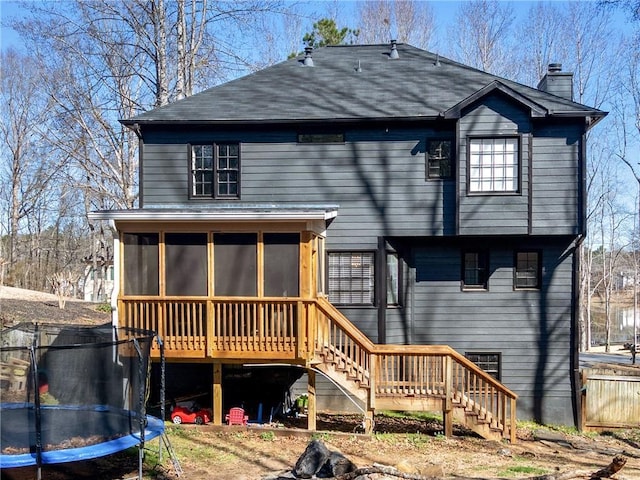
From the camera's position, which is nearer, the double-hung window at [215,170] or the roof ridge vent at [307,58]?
the double-hung window at [215,170]

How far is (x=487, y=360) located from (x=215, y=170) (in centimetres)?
746

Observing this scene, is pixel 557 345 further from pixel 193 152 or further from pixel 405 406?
pixel 193 152

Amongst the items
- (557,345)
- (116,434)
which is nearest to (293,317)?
(116,434)

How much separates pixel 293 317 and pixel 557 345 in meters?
6.42

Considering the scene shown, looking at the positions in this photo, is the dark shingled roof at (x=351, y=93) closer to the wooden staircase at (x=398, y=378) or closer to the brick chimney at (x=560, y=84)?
the brick chimney at (x=560, y=84)

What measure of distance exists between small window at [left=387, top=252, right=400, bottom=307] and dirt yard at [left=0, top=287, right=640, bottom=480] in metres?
2.54

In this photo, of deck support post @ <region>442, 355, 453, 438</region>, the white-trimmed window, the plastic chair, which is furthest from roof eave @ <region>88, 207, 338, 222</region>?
the white-trimmed window

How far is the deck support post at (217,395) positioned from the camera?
39.7 ft

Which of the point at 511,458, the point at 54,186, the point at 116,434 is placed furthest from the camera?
the point at 54,186

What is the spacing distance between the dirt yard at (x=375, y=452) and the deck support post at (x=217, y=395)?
0.26 meters

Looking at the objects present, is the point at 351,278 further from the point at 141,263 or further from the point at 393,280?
the point at 141,263

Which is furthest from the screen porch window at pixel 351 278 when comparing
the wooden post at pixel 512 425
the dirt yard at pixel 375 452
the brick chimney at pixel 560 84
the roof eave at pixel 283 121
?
the brick chimney at pixel 560 84

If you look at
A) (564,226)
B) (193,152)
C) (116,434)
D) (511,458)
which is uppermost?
(193,152)

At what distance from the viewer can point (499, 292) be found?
14.6 metres
